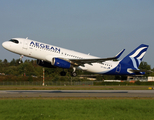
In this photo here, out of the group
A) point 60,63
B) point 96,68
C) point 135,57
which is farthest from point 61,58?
point 135,57

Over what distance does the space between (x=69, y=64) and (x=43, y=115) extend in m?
22.9

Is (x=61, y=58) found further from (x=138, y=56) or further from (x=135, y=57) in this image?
(x=138, y=56)

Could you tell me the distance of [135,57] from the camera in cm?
5356

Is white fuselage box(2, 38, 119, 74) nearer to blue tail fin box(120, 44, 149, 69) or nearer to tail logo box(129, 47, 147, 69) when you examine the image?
blue tail fin box(120, 44, 149, 69)

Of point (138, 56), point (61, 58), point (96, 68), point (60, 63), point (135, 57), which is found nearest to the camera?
point (60, 63)

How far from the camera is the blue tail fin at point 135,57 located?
51.1 m

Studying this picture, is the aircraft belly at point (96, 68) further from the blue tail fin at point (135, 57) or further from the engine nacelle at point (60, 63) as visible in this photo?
the blue tail fin at point (135, 57)

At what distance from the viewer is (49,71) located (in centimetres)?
10981

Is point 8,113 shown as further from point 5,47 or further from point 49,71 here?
point 49,71

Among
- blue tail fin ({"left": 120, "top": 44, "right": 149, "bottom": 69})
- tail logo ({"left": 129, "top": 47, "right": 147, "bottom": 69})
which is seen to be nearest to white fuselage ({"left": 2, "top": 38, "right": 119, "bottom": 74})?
blue tail fin ({"left": 120, "top": 44, "right": 149, "bottom": 69})

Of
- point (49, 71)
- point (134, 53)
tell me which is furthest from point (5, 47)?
point (49, 71)

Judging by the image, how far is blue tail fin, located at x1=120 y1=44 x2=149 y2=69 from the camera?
168 ft

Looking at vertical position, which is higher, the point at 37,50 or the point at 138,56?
the point at 138,56

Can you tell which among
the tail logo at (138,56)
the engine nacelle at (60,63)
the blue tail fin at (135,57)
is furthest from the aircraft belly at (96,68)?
the tail logo at (138,56)
